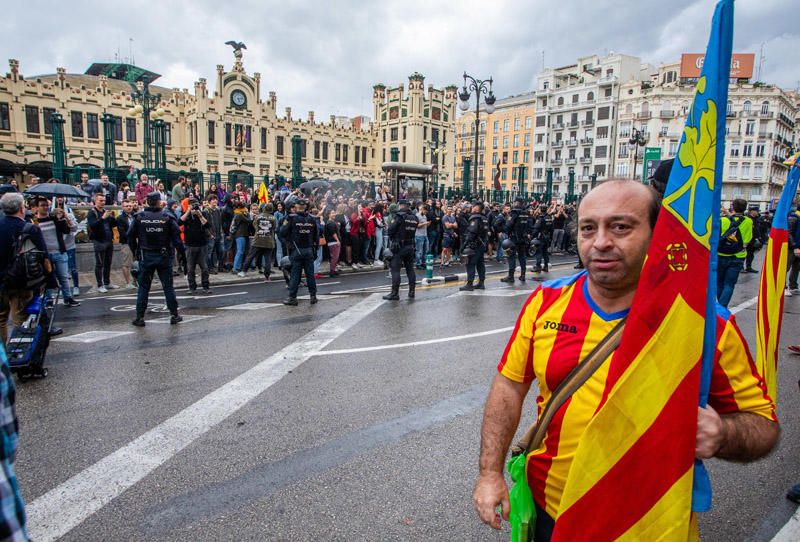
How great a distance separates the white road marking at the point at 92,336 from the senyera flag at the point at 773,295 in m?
7.51

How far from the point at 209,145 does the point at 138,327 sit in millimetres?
49563

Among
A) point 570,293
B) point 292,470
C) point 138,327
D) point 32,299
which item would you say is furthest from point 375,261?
point 570,293

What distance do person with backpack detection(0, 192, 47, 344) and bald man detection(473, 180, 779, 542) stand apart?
5876 millimetres

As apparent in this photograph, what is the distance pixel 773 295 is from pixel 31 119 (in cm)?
5323

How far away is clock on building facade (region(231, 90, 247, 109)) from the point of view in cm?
5516

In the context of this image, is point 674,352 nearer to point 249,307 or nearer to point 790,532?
point 790,532

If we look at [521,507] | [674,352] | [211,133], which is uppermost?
[211,133]

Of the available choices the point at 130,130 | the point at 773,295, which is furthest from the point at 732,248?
the point at 130,130

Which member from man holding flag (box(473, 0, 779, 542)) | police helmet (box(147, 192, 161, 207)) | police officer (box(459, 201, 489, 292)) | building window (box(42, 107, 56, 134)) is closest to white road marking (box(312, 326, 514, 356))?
police officer (box(459, 201, 489, 292))

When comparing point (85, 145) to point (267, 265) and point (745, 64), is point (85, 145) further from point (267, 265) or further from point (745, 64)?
point (745, 64)

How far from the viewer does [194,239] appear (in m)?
11.2

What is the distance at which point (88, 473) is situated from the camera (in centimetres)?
351

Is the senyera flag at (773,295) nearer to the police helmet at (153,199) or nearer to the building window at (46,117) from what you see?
the police helmet at (153,199)

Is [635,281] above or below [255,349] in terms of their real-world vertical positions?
above
